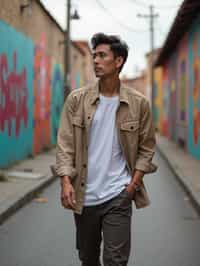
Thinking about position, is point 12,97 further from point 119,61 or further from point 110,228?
point 110,228

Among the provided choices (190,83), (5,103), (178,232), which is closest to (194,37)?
(190,83)

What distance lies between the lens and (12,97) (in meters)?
13.2

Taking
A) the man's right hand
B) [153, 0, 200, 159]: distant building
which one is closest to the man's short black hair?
the man's right hand

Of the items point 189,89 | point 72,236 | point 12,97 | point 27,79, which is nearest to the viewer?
point 72,236

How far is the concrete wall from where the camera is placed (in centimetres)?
1257

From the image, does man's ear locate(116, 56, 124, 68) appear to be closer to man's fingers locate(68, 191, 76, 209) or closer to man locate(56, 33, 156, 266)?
man locate(56, 33, 156, 266)

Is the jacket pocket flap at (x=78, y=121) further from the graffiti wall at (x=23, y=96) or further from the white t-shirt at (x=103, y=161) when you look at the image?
the graffiti wall at (x=23, y=96)

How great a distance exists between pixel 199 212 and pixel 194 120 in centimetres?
913

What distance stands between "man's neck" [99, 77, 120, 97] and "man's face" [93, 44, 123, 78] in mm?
40

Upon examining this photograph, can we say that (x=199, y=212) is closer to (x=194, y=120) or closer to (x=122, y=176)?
(x=122, y=176)

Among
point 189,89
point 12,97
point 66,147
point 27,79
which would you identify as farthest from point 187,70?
point 66,147

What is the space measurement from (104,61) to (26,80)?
38.2ft

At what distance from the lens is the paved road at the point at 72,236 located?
538 cm

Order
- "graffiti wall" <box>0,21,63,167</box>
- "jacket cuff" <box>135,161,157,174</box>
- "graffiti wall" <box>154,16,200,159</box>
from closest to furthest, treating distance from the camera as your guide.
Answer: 1. "jacket cuff" <box>135,161,157,174</box>
2. "graffiti wall" <box>0,21,63,167</box>
3. "graffiti wall" <box>154,16,200,159</box>
